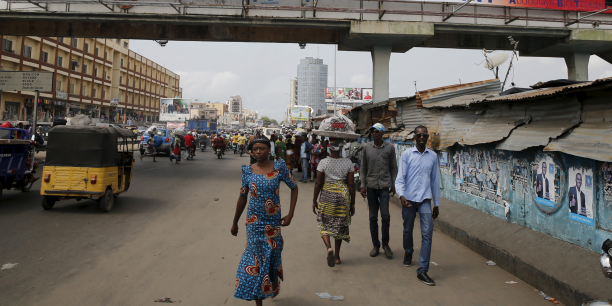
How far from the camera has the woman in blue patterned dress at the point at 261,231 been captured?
3.44 metres

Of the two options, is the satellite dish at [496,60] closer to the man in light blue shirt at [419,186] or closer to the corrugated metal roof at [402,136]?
the corrugated metal roof at [402,136]

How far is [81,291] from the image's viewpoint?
405 centimetres

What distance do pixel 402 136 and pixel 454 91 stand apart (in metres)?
1.96

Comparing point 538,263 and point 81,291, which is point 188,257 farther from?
point 538,263

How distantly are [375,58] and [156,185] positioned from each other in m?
10.1

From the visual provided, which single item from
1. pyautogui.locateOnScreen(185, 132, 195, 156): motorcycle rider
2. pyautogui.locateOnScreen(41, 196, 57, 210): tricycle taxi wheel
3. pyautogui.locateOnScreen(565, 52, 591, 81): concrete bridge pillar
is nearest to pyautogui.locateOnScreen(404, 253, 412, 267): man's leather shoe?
pyautogui.locateOnScreen(41, 196, 57, 210): tricycle taxi wheel

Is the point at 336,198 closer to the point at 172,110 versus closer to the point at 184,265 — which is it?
the point at 184,265

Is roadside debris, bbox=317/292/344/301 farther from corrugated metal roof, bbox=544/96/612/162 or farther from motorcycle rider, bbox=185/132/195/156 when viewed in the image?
motorcycle rider, bbox=185/132/195/156

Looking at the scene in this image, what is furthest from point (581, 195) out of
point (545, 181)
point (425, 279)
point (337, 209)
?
point (337, 209)

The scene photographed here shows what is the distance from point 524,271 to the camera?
480 cm

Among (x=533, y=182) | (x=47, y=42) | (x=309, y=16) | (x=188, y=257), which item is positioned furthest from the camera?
(x=47, y=42)

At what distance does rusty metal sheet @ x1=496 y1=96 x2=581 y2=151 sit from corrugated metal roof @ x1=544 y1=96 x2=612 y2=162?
127 millimetres

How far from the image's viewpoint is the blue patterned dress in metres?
3.43

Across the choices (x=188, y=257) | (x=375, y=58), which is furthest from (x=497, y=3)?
(x=188, y=257)
